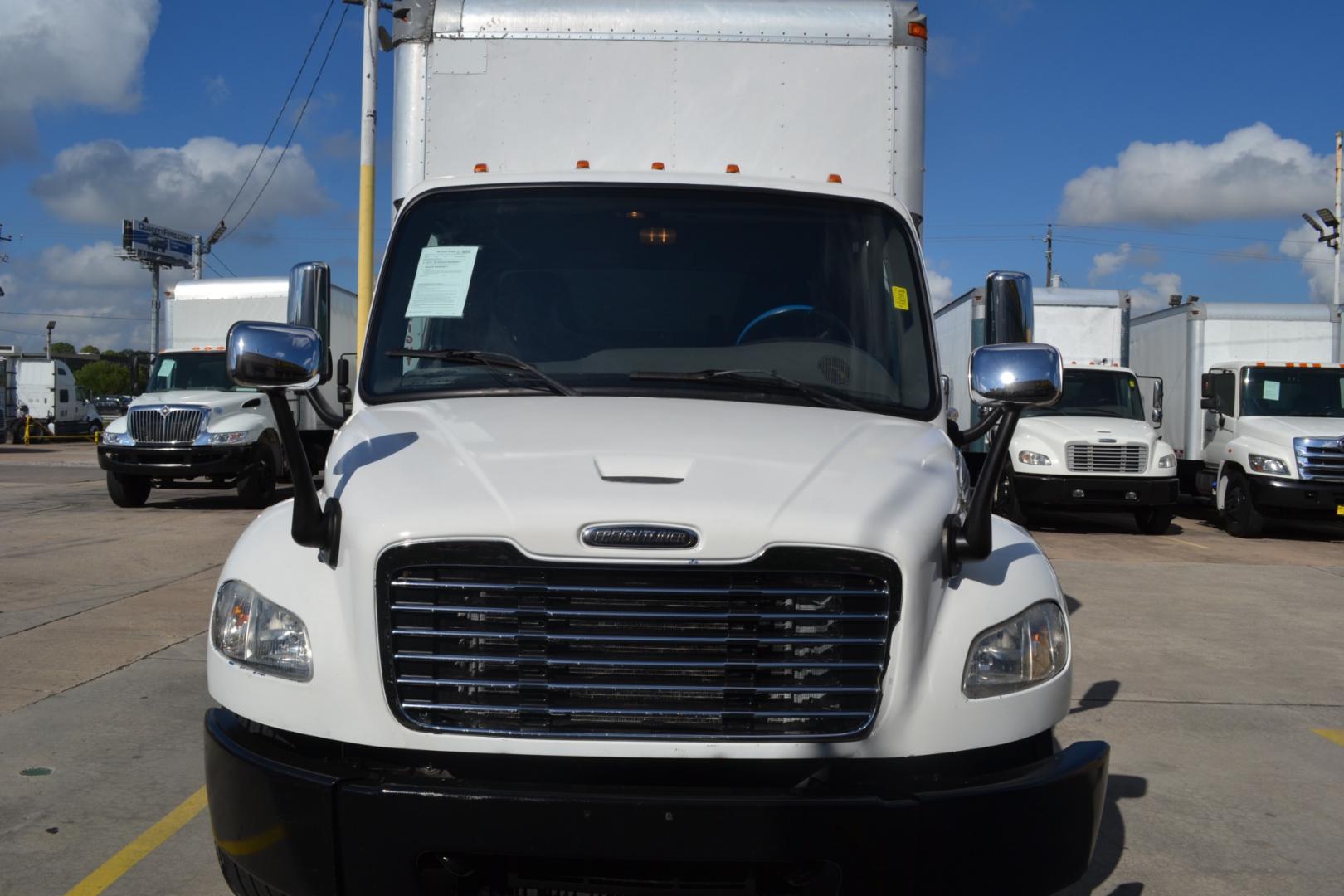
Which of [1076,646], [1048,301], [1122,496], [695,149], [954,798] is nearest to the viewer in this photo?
[954,798]

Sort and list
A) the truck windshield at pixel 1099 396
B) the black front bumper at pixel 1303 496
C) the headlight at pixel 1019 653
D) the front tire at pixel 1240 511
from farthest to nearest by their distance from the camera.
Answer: the truck windshield at pixel 1099 396
the front tire at pixel 1240 511
the black front bumper at pixel 1303 496
the headlight at pixel 1019 653

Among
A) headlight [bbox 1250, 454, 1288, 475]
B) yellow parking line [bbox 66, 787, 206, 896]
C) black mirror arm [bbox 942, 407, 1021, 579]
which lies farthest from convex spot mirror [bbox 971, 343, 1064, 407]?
headlight [bbox 1250, 454, 1288, 475]

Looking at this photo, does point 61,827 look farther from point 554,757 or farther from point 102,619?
point 102,619

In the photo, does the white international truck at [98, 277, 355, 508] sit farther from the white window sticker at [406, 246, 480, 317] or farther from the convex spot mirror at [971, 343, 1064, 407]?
the convex spot mirror at [971, 343, 1064, 407]

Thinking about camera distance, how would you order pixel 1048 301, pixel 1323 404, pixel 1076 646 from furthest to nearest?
pixel 1048 301, pixel 1323 404, pixel 1076 646

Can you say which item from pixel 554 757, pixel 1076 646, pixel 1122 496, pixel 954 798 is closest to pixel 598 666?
pixel 554 757

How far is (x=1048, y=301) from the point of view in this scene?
17797mm

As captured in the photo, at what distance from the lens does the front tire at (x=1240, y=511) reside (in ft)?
52.0

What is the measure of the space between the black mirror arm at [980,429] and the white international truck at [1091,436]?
10.9 metres

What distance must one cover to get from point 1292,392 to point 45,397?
40928 mm

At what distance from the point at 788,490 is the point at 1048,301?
628 inches

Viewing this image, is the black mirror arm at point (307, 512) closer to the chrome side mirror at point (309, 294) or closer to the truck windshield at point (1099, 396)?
the chrome side mirror at point (309, 294)

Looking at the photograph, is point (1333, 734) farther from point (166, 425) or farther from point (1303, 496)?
point (166, 425)

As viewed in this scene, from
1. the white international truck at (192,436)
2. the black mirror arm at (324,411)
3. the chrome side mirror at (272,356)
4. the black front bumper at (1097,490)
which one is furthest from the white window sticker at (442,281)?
the black front bumper at (1097,490)
